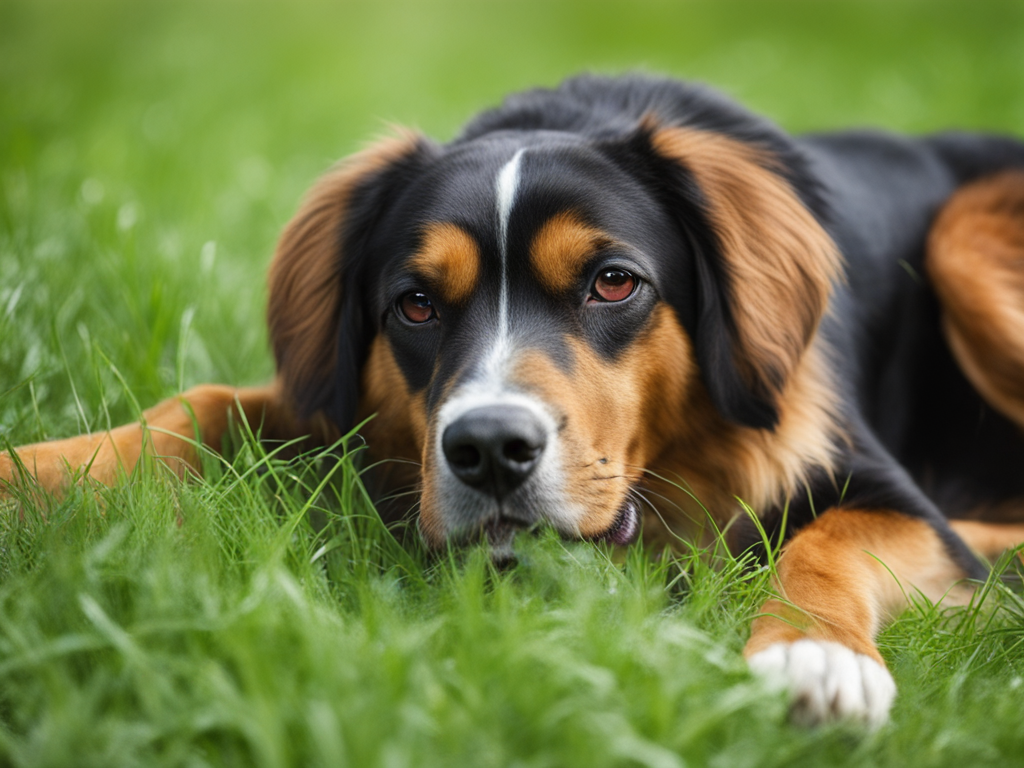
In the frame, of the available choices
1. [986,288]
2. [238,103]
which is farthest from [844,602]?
[238,103]

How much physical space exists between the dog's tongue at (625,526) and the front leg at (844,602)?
433mm

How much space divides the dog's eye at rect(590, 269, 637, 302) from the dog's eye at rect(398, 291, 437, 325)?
0.52 meters

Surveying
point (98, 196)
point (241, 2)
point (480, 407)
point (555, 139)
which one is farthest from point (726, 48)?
point (480, 407)

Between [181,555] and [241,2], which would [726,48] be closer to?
[241,2]

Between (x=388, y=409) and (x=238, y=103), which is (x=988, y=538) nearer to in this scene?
(x=388, y=409)

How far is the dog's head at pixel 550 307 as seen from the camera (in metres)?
2.56

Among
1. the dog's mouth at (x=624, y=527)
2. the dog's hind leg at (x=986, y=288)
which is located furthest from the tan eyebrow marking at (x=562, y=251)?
the dog's hind leg at (x=986, y=288)

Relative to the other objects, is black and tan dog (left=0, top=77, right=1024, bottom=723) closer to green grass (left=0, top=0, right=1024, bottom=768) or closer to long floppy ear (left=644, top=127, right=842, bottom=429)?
long floppy ear (left=644, top=127, right=842, bottom=429)

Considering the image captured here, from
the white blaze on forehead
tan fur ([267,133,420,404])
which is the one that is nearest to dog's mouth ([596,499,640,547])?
the white blaze on forehead

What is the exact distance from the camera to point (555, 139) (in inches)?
128

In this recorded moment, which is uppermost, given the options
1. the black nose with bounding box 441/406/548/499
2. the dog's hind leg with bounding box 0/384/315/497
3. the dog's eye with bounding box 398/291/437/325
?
the dog's eye with bounding box 398/291/437/325

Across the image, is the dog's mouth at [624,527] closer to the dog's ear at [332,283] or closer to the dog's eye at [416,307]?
the dog's eye at [416,307]

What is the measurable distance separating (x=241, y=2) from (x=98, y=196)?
1238 cm

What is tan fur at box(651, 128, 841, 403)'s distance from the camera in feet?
10.1
